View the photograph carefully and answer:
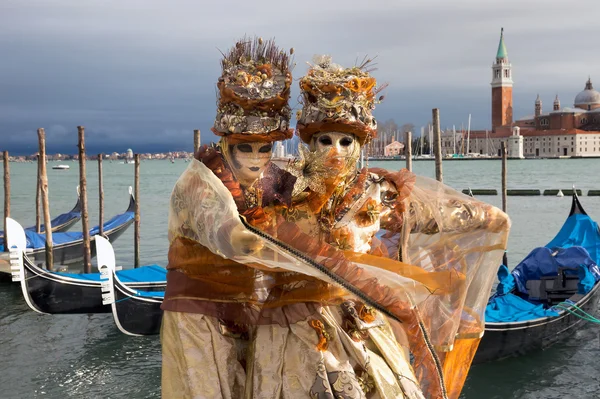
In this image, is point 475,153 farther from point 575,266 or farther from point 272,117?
point 272,117

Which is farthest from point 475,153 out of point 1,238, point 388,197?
point 388,197

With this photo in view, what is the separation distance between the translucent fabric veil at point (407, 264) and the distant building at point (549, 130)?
310ft

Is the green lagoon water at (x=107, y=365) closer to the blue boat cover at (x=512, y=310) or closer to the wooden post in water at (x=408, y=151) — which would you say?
the blue boat cover at (x=512, y=310)

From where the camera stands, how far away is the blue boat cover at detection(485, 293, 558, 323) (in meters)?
7.43

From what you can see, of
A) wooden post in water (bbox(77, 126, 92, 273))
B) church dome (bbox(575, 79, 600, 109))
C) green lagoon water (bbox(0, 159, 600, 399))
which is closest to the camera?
green lagoon water (bbox(0, 159, 600, 399))

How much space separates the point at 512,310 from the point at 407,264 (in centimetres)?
611

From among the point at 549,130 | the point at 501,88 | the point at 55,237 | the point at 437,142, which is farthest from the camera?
the point at 501,88

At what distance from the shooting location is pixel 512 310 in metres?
7.63

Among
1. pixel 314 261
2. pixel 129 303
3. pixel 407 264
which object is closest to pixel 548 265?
pixel 129 303

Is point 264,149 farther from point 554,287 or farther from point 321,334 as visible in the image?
point 554,287

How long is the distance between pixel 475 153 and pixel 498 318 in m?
95.1

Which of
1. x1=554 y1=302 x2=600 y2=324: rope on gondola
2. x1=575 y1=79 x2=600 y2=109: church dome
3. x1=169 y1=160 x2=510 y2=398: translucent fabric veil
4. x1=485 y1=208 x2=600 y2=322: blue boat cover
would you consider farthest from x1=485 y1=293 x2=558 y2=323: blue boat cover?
x1=575 y1=79 x2=600 y2=109: church dome

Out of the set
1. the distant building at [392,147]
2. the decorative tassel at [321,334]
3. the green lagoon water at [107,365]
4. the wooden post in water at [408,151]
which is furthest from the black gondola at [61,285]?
the distant building at [392,147]

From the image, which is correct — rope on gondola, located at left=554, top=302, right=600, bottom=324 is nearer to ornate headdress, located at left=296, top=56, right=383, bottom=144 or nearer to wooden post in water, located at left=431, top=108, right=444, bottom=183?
wooden post in water, located at left=431, top=108, right=444, bottom=183
